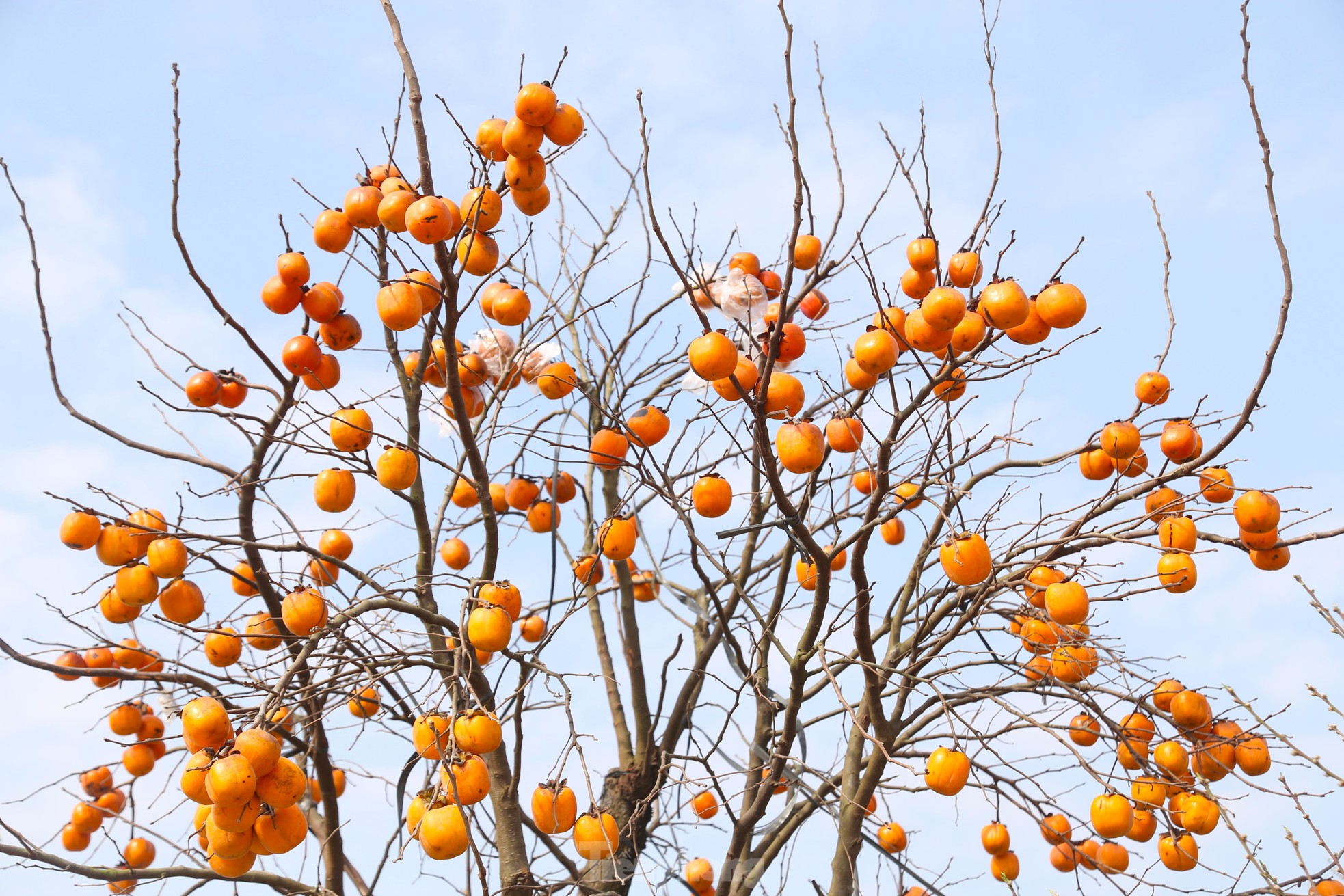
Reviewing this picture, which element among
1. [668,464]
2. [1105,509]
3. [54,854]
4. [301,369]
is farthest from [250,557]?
[1105,509]

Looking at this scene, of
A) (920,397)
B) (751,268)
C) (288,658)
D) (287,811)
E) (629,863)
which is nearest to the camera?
(287,811)

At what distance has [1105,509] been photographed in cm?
356

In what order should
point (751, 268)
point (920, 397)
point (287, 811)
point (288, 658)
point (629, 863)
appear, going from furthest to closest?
1. point (629, 863)
2. point (751, 268)
3. point (288, 658)
4. point (920, 397)
5. point (287, 811)

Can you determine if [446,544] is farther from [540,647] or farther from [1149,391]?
[1149,391]

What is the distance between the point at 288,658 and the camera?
11.2 feet

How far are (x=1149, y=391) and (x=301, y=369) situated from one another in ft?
9.98

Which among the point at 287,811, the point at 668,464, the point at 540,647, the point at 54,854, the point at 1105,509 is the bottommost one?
the point at 287,811

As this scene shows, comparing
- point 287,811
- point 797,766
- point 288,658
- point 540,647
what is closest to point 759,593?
point 797,766

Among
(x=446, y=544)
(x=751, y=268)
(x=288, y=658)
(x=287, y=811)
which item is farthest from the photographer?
(x=446, y=544)

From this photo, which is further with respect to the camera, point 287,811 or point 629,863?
point 629,863

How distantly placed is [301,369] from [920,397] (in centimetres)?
212

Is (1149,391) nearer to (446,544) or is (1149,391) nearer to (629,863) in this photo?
(629,863)

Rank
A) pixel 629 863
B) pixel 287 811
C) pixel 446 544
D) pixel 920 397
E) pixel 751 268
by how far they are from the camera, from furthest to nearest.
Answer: pixel 446 544 → pixel 629 863 → pixel 751 268 → pixel 920 397 → pixel 287 811

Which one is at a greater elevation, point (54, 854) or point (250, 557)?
point (250, 557)
